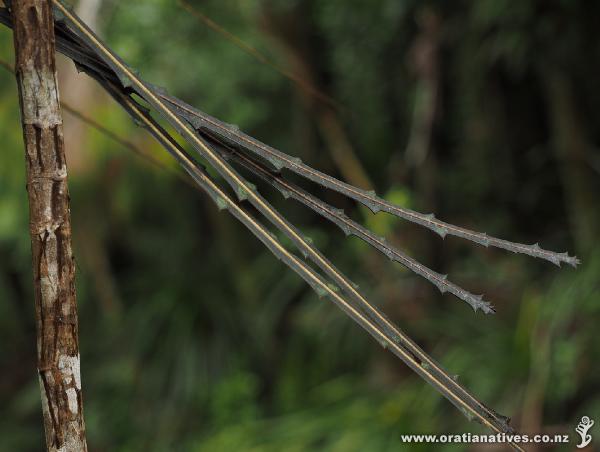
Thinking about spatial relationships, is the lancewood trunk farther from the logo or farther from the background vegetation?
the background vegetation

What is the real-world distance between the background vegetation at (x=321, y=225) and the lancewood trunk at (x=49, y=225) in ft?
4.52

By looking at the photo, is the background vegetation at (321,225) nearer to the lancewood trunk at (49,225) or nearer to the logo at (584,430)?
the logo at (584,430)

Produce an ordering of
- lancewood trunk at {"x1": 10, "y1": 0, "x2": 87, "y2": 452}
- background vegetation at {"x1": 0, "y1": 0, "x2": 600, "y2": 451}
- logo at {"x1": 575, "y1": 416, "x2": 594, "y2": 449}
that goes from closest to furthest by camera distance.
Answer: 1. lancewood trunk at {"x1": 10, "y1": 0, "x2": 87, "y2": 452}
2. logo at {"x1": 575, "y1": 416, "x2": 594, "y2": 449}
3. background vegetation at {"x1": 0, "y1": 0, "x2": 600, "y2": 451}

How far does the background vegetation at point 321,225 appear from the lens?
198cm

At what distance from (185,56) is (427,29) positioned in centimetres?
89

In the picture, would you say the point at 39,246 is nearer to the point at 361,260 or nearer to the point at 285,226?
the point at 285,226

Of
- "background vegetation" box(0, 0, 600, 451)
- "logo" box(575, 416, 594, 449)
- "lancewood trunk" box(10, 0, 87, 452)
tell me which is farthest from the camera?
"background vegetation" box(0, 0, 600, 451)

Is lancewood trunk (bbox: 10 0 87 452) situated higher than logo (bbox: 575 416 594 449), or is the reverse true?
logo (bbox: 575 416 594 449)

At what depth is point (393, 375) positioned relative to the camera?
209 centimetres

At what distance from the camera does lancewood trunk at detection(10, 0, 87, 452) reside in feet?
1.42

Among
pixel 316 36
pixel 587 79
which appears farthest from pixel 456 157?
pixel 316 36

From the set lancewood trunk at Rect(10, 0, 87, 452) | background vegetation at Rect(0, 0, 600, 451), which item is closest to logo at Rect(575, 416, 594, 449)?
background vegetation at Rect(0, 0, 600, 451)

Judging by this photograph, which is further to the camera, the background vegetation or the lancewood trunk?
the background vegetation

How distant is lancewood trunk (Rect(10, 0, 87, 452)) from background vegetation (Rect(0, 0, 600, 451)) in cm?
138
